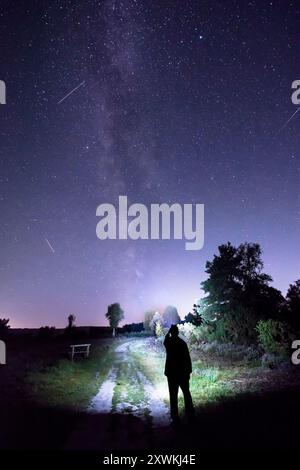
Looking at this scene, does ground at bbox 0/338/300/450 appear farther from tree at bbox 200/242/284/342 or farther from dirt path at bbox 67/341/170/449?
tree at bbox 200/242/284/342

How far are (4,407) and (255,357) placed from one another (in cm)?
1385

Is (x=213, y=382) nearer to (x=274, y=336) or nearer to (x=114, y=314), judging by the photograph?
(x=274, y=336)

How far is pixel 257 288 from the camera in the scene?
29.2m

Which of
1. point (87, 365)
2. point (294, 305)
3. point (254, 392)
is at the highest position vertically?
point (294, 305)

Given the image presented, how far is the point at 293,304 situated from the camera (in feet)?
81.9

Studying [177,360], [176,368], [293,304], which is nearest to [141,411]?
[176,368]

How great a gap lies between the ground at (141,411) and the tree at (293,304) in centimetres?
719

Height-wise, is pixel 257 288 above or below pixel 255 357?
above

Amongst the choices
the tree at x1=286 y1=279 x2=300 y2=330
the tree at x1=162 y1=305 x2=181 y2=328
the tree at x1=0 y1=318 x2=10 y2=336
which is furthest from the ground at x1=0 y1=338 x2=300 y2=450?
the tree at x1=162 y1=305 x2=181 y2=328

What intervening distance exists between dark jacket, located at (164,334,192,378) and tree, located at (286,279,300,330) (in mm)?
13929

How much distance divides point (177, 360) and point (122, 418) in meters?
2.01

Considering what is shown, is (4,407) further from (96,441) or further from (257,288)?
(257,288)

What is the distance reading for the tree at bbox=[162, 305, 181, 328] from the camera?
2299 inches

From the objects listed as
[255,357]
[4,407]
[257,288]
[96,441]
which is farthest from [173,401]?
[257,288]
